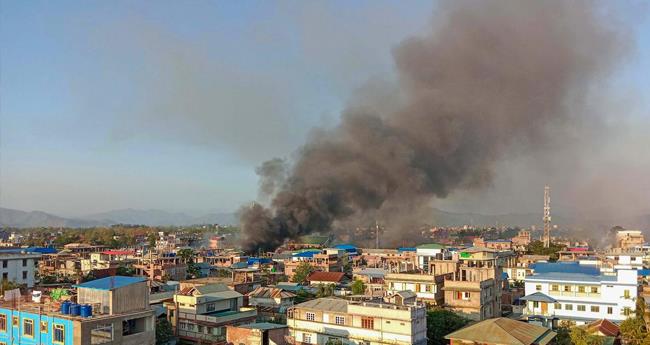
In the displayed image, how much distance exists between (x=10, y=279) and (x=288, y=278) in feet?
55.3

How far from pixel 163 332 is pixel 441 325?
9.03 metres

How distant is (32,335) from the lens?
14555 millimetres

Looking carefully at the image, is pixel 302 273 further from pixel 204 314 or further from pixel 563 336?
pixel 563 336

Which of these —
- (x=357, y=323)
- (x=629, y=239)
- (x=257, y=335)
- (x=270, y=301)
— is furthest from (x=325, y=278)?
(x=629, y=239)

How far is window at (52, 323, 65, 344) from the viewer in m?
13.6

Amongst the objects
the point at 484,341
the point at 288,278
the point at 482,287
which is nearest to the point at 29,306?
the point at 484,341

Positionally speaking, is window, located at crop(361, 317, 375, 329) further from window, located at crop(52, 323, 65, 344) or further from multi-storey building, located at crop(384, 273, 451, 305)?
window, located at crop(52, 323, 65, 344)

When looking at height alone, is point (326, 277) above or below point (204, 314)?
below

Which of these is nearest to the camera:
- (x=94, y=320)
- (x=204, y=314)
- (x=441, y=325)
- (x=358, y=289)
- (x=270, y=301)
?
(x=94, y=320)

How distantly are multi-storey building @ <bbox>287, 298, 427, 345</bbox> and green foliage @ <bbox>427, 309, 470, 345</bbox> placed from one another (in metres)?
1.71

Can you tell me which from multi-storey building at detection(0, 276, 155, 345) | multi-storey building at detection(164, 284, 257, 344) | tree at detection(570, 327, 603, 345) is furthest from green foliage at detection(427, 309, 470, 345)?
multi-storey building at detection(0, 276, 155, 345)

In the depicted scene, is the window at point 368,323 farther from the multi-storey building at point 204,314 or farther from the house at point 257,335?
the multi-storey building at point 204,314

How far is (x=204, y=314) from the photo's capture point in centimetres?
1938

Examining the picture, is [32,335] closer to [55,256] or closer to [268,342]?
[268,342]
